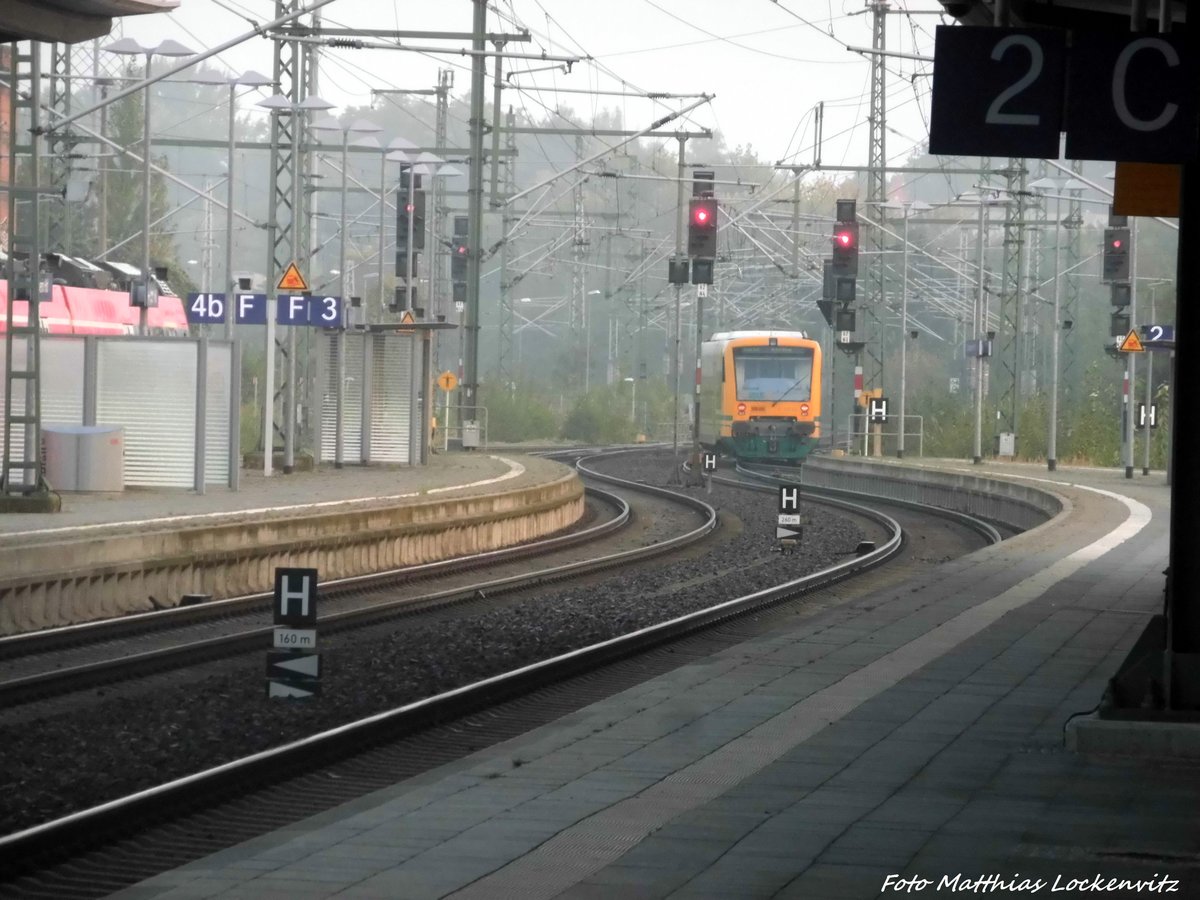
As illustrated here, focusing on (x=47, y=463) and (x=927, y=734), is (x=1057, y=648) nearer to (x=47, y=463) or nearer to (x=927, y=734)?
(x=927, y=734)

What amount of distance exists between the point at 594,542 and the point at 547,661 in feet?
47.7

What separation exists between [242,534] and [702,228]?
1651 centimetres

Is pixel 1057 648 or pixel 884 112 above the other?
pixel 884 112

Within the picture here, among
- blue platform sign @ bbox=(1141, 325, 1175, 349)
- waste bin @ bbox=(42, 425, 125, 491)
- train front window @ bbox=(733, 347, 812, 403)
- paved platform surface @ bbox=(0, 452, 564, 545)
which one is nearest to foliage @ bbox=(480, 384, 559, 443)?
train front window @ bbox=(733, 347, 812, 403)

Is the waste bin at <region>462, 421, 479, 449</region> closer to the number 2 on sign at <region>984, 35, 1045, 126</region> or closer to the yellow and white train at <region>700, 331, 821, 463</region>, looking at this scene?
the yellow and white train at <region>700, 331, 821, 463</region>

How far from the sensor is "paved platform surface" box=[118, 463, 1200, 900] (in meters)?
6.03

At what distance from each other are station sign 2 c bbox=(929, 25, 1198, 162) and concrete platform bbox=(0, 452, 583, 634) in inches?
368

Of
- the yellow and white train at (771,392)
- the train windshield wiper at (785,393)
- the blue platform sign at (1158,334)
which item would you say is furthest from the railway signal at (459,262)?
the blue platform sign at (1158,334)

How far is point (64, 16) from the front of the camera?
12398 millimetres

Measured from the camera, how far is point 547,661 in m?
12.1

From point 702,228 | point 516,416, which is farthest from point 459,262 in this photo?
point 702,228

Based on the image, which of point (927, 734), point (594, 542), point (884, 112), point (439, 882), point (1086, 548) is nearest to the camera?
point (439, 882)

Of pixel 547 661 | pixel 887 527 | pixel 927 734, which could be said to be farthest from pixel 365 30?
pixel 927 734

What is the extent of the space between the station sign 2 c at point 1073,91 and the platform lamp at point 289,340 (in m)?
19.7
